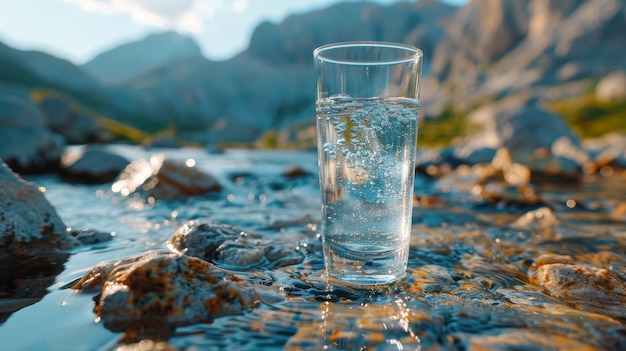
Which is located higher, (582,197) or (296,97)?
(296,97)

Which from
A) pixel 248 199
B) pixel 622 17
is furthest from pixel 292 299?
pixel 622 17

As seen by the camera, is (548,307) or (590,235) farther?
(590,235)

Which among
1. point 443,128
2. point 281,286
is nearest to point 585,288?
point 281,286

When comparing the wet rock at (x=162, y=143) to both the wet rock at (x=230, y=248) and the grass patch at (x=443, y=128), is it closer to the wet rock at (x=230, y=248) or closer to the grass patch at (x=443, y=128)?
the wet rock at (x=230, y=248)

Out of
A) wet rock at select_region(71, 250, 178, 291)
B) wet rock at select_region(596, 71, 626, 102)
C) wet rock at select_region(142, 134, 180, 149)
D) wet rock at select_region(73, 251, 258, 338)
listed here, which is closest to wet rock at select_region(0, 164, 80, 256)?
wet rock at select_region(71, 250, 178, 291)

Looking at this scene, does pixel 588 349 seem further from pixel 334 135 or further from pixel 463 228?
pixel 463 228

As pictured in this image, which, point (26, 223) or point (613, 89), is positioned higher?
point (613, 89)

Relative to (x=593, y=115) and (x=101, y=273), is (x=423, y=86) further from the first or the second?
(x=101, y=273)

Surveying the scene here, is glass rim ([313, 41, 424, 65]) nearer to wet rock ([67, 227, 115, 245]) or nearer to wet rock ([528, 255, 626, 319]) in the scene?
wet rock ([528, 255, 626, 319])
